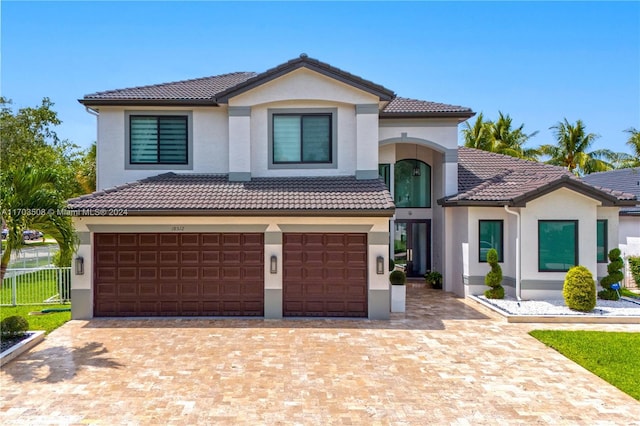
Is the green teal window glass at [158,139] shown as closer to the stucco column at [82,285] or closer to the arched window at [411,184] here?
the stucco column at [82,285]

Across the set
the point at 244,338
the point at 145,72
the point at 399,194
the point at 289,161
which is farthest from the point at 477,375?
the point at 145,72

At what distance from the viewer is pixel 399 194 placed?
1917cm

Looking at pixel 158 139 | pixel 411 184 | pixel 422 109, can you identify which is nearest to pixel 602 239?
pixel 411 184

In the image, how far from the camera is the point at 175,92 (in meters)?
15.2

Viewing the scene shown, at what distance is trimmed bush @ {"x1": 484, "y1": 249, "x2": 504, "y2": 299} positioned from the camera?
14.2 m

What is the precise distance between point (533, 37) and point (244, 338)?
1658 cm

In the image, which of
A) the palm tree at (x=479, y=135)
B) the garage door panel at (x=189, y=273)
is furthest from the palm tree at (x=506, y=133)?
the garage door panel at (x=189, y=273)

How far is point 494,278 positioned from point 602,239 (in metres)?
5.11

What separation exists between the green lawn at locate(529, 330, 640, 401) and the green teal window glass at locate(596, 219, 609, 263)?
17.4 ft


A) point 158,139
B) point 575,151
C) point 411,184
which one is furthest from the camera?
point 575,151

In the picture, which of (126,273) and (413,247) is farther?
(413,247)

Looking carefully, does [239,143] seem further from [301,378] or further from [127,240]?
[301,378]

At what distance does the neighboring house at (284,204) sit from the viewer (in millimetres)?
12109

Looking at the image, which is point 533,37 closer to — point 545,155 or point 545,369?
point 545,369
